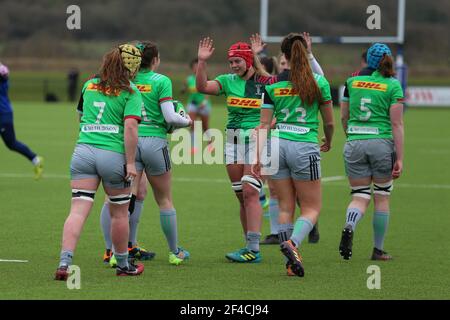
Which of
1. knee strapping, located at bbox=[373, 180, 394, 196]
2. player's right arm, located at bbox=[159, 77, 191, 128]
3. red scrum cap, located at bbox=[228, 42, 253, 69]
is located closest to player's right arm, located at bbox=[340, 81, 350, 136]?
knee strapping, located at bbox=[373, 180, 394, 196]

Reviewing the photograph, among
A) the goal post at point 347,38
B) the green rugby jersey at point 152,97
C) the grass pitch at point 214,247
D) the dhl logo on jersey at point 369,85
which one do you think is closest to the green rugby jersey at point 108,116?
the green rugby jersey at point 152,97

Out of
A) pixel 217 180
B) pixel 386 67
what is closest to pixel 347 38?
pixel 217 180

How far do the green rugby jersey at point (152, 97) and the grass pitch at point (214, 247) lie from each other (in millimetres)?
1327

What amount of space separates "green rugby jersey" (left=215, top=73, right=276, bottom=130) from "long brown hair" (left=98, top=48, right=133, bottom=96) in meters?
1.73

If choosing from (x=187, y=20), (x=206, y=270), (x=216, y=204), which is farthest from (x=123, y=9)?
(x=206, y=270)

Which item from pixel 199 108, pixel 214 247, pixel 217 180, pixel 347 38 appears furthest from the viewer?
pixel 347 38

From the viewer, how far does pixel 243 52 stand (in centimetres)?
1027

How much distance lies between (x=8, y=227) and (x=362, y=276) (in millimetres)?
4930

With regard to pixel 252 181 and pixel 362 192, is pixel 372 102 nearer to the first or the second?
pixel 362 192

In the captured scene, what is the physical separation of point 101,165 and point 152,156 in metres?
1.10

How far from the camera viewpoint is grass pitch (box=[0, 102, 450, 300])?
8.62 metres

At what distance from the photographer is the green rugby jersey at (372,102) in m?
10.2

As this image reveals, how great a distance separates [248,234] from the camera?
409 inches
